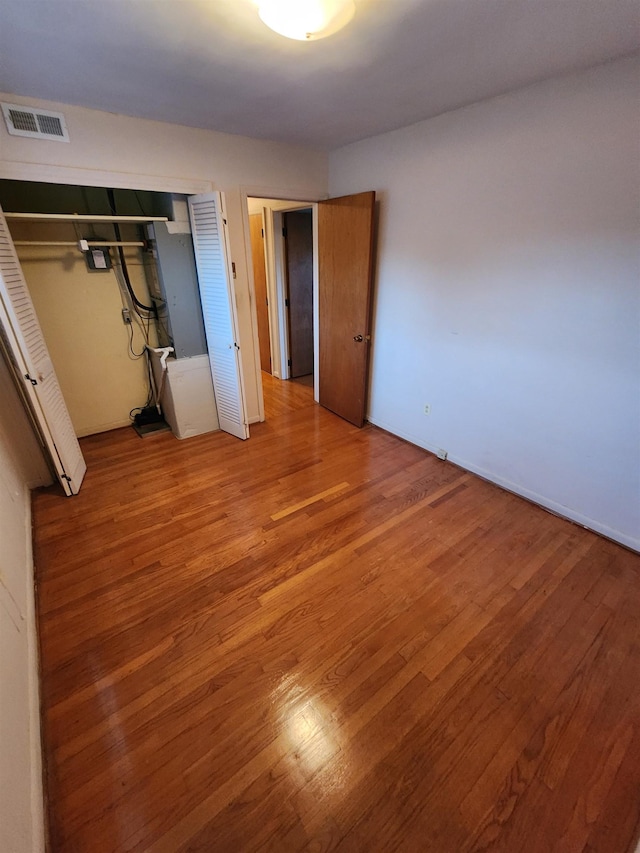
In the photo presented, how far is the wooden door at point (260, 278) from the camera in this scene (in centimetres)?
450

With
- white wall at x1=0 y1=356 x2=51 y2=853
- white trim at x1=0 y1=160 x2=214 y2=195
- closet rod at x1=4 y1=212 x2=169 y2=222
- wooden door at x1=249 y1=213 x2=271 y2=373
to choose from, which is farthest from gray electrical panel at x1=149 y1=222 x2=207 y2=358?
wooden door at x1=249 y1=213 x2=271 y2=373

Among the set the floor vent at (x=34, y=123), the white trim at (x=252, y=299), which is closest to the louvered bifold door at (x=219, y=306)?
the white trim at (x=252, y=299)

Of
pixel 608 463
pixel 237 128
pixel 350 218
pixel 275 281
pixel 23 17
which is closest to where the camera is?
pixel 23 17

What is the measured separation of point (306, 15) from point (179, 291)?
2154 millimetres

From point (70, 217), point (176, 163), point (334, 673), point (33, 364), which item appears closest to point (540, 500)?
point (334, 673)

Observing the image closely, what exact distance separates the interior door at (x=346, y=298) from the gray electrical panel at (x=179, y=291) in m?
1.24

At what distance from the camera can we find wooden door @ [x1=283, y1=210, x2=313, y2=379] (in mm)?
4309

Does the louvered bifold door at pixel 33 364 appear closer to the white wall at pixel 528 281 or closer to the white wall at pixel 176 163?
the white wall at pixel 176 163

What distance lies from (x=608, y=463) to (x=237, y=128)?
339cm

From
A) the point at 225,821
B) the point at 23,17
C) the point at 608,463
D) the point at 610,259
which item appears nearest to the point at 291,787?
the point at 225,821

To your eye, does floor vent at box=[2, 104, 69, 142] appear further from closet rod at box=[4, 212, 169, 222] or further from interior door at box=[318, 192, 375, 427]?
interior door at box=[318, 192, 375, 427]

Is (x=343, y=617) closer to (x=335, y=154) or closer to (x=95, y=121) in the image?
(x=95, y=121)

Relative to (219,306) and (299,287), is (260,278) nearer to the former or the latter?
(299,287)

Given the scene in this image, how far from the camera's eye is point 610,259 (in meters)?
1.87
